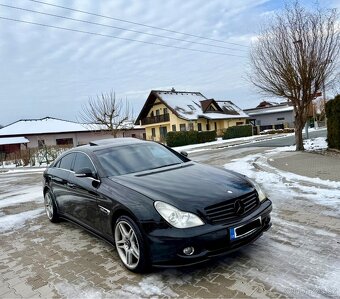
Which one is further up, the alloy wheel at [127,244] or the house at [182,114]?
the house at [182,114]

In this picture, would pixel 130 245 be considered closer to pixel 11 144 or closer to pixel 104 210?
pixel 104 210

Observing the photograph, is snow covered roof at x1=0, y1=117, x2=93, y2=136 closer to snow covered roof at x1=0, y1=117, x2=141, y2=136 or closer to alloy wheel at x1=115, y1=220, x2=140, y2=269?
snow covered roof at x1=0, y1=117, x2=141, y2=136

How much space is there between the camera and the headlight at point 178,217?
12.1 ft

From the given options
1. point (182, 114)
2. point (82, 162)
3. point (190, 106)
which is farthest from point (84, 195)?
point (190, 106)

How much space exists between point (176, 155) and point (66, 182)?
1.90 metres

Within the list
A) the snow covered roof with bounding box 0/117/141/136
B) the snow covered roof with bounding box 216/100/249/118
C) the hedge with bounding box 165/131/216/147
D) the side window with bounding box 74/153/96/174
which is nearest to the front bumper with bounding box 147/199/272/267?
the side window with bounding box 74/153/96/174

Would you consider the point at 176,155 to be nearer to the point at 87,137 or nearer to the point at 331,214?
the point at 331,214

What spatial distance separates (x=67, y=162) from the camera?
630 centimetres

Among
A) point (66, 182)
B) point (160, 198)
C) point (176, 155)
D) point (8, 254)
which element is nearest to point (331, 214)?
point (176, 155)

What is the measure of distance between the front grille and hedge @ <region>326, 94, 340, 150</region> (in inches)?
418

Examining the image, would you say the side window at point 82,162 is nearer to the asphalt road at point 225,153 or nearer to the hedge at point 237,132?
the asphalt road at point 225,153

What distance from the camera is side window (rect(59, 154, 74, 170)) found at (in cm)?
613

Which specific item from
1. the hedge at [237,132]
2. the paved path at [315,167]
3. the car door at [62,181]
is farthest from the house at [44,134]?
the car door at [62,181]

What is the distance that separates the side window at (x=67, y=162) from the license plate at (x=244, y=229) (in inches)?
131
